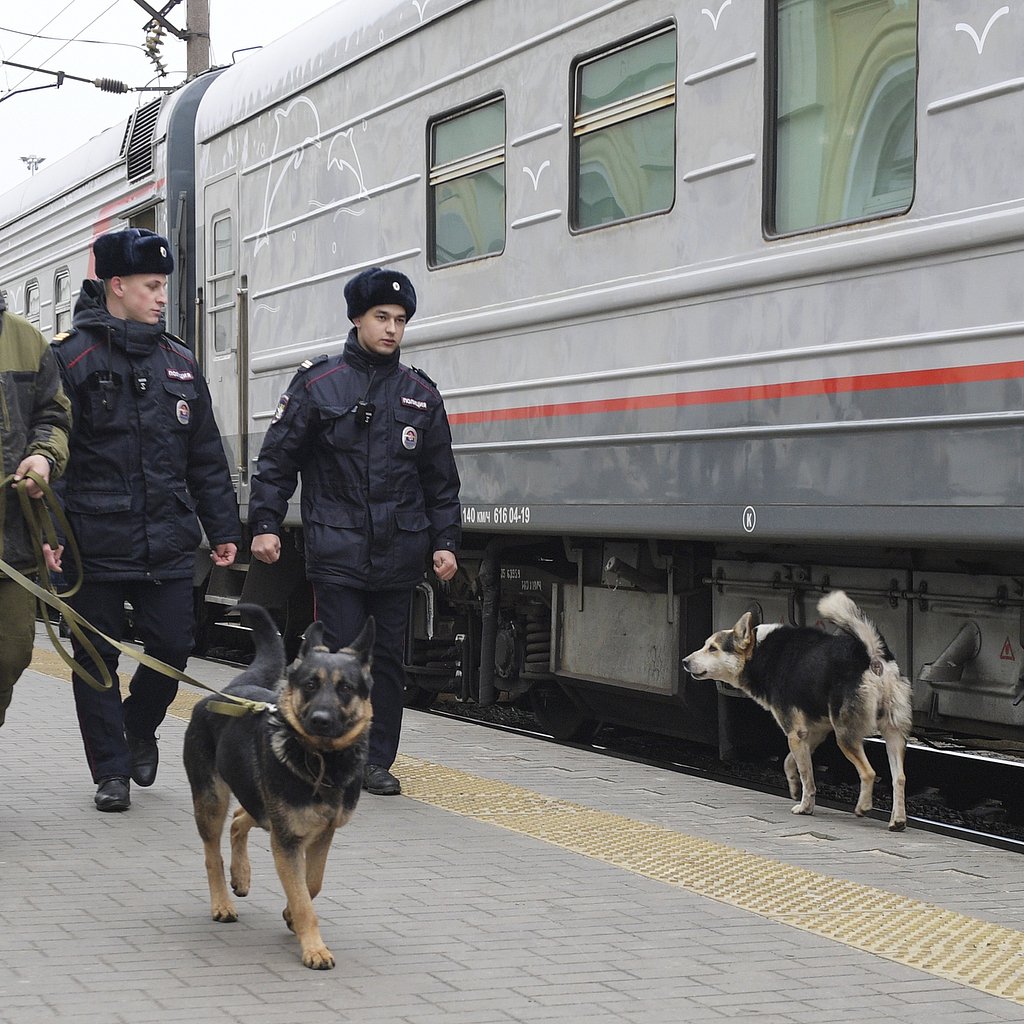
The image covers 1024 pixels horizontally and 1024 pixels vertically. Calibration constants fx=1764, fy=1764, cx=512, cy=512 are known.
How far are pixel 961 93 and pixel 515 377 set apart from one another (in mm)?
2980

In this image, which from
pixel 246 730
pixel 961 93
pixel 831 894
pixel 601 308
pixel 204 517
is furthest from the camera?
pixel 601 308

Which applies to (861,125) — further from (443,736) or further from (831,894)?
(443,736)

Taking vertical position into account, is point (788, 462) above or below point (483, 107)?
below

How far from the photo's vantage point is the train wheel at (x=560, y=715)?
9445 mm

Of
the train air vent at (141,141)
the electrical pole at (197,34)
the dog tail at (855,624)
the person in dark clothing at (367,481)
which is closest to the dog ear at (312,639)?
the person in dark clothing at (367,481)

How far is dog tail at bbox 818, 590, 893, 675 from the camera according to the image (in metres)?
6.43

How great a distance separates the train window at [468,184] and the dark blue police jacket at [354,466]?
1695mm

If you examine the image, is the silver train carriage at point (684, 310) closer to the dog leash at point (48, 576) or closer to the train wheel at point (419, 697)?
the train wheel at point (419, 697)

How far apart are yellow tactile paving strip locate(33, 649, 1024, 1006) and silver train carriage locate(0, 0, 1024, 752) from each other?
3.90 ft

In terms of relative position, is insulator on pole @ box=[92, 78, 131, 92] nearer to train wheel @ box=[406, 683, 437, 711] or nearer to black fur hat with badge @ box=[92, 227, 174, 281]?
train wheel @ box=[406, 683, 437, 711]

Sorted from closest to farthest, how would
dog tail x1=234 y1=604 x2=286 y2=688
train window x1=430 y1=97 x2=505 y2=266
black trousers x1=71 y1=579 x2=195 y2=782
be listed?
1. dog tail x1=234 y1=604 x2=286 y2=688
2. black trousers x1=71 y1=579 x2=195 y2=782
3. train window x1=430 y1=97 x2=505 y2=266

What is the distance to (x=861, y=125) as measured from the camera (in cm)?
623

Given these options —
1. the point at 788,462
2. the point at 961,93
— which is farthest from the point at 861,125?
the point at 788,462

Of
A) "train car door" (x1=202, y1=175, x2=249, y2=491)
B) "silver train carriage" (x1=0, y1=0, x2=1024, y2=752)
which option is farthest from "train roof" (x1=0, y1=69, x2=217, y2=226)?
"silver train carriage" (x1=0, y1=0, x2=1024, y2=752)
